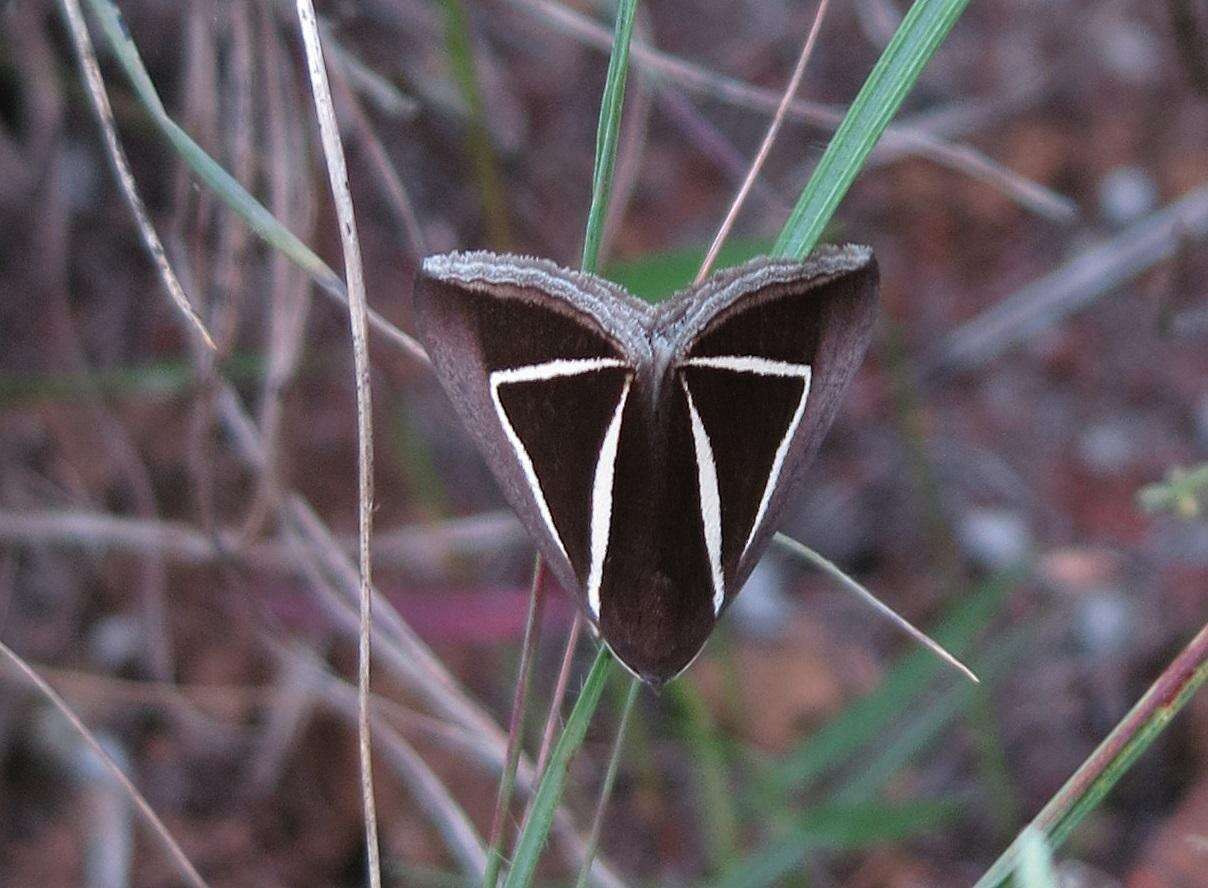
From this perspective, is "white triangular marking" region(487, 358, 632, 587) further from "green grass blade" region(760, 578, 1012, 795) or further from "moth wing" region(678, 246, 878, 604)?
"green grass blade" region(760, 578, 1012, 795)

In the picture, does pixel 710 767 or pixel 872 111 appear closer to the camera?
pixel 872 111

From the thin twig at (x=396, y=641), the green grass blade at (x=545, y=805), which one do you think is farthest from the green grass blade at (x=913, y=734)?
the green grass blade at (x=545, y=805)

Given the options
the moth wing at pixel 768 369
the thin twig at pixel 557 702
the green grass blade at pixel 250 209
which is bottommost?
the thin twig at pixel 557 702

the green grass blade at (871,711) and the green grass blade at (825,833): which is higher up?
the green grass blade at (871,711)

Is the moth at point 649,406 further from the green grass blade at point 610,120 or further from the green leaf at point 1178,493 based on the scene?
the green leaf at point 1178,493

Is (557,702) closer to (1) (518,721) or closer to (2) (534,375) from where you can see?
(1) (518,721)

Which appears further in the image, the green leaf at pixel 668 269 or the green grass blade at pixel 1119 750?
the green leaf at pixel 668 269

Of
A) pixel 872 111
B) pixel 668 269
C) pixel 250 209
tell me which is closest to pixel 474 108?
pixel 668 269

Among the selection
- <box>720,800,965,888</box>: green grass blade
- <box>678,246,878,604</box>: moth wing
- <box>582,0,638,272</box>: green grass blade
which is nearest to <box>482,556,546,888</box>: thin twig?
<box>678,246,878,604</box>: moth wing
